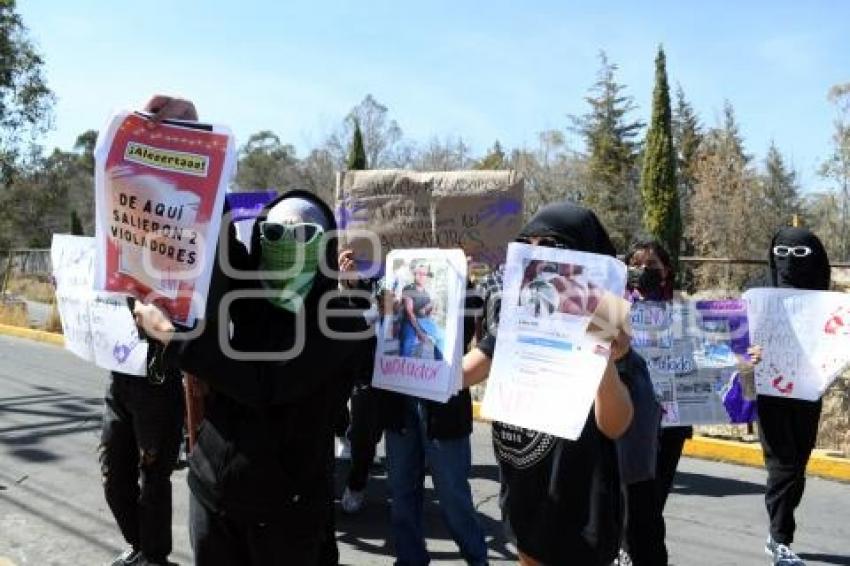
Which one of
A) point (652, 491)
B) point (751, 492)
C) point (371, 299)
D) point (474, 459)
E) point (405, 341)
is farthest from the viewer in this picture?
point (474, 459)

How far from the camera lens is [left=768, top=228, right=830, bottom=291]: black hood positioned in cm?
477

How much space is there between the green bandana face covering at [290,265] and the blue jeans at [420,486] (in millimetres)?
1919

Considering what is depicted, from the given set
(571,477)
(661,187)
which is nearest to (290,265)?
(571,477)

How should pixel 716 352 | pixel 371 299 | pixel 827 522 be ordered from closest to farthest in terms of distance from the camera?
pixel 371 299
pixel 716 352
pixel 827 522

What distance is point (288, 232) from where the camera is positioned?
104 inches

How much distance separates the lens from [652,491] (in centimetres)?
404

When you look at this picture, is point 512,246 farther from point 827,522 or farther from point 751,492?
point 751,492

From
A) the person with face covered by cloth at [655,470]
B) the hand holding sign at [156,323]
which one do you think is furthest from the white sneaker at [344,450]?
the hand holding sign at [156,323]

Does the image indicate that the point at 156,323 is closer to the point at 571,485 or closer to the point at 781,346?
the point at 571,485

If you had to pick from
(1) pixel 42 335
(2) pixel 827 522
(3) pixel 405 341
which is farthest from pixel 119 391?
(1) pixel 42 335

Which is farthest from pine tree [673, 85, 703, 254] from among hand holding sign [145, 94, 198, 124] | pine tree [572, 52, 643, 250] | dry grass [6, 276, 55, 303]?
hand holding sign [145, 94, 198, 124]

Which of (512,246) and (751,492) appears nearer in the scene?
(512,246)

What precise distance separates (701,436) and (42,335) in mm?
13361

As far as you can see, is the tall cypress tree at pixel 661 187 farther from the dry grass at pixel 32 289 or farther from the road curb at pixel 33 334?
the dry grass at pixel 32 289
